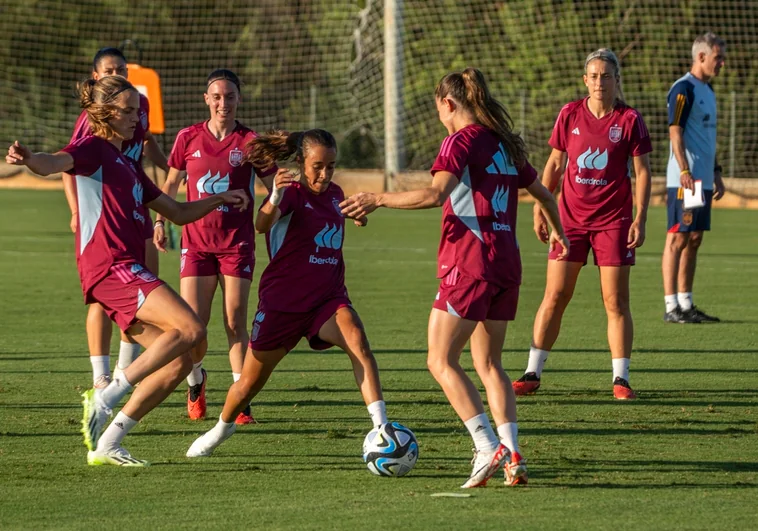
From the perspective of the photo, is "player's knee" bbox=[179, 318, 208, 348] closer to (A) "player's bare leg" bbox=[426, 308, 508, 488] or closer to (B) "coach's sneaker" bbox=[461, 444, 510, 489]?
(A) "player's bare leg" bbox=[426, 308, 508, 488]

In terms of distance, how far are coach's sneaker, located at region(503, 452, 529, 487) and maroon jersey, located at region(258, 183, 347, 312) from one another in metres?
1.29

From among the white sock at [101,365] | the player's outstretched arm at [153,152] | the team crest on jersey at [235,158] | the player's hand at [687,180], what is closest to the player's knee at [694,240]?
the player's hand at [687,180]

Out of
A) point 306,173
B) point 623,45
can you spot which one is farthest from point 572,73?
point 306,173

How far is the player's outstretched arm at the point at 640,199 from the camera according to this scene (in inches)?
319

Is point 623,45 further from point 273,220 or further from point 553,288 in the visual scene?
point 273,220

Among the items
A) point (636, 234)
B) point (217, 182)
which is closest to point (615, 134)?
point (636, 234)

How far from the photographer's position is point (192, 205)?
21.7ft

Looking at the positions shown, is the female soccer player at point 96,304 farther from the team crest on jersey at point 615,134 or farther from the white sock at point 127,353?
the team crest on jersey at point 615,134

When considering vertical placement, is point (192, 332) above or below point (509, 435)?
above

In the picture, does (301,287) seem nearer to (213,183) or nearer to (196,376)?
(196,376)

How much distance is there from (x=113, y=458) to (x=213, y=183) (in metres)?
2.16

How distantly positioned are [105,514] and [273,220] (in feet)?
5.50

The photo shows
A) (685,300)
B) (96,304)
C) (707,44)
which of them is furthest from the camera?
(685,300)

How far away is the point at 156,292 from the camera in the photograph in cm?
605
